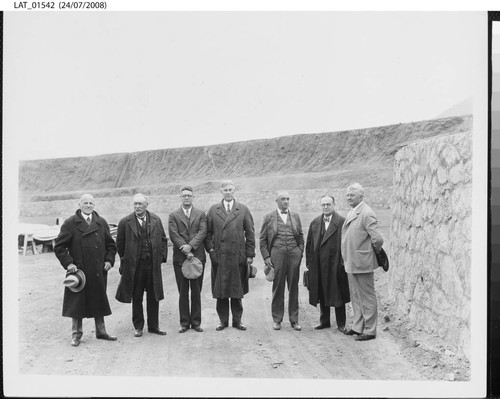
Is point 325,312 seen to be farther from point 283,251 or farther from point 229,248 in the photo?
point 229,248

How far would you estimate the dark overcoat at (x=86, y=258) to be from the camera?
6629 millimetres

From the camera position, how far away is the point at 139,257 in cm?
668

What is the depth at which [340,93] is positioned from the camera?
22.0ft

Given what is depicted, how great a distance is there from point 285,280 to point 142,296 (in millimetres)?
1576

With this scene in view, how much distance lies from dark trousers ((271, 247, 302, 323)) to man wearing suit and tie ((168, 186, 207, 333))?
812 mm

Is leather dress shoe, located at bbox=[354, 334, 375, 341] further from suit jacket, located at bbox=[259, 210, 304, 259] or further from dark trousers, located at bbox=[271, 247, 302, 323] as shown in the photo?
suit jacket, located at bbox=[259, 210, 304, 259]

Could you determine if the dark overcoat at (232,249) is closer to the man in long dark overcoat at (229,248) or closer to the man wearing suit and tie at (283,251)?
the man in long dark overcoat at (229,248)

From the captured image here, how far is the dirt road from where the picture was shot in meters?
6.49

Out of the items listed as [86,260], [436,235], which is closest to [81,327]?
[86,260]

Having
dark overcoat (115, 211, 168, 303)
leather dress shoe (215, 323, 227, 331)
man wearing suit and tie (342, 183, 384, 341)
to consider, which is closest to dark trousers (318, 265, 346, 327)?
man wearing suit and tie (342, 183, 384, 341)

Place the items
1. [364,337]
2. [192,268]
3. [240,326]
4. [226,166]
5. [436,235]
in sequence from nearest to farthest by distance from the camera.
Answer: [436,235] → [364,337] → [192,268] → [240,326] → [226,166]

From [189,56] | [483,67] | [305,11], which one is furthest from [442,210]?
[189,56]
